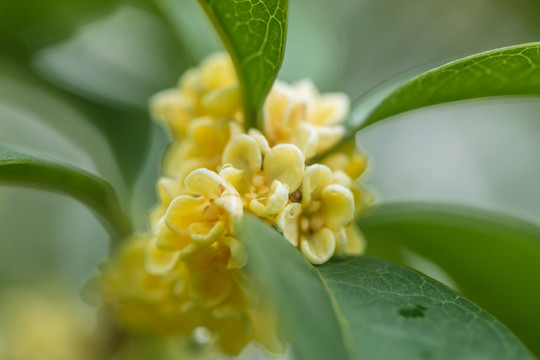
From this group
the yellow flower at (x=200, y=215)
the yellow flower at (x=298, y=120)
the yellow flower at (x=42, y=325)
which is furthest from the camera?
the yellow flower at (x=42, y=325)

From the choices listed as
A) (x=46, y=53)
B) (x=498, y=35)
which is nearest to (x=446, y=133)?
(x=498, y=35)

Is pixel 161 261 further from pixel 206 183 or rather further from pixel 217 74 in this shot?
pixel 217 74

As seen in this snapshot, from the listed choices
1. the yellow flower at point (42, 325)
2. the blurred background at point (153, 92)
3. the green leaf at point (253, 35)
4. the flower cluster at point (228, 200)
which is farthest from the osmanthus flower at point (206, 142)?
the yellow flower at point (42, 325)

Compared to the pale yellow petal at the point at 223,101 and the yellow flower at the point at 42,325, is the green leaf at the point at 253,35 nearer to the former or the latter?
the pale yellow petal at the point at 223,101

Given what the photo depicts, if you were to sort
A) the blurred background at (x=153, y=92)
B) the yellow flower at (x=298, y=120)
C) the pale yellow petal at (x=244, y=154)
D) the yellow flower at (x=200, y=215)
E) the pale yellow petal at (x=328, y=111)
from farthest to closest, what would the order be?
1. the blurred background at (x=153, y=92)
2. the pale yellow petal at (x=328, y=111)
3. the yellow flower at (x=298, y=120)
4. the pale yellow petal at (x=244, y=154)
5. the yellow flower at (x=200, y=215)

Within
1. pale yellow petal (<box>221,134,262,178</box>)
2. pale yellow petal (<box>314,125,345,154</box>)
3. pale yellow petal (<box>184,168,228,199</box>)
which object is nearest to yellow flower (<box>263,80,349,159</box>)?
pale yellow petal (<box>314,125,345,154</box>)

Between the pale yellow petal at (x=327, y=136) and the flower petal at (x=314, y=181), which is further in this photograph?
the pale yellow petal at (x=327, y=136)

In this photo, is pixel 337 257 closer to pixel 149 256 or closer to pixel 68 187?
pixel 149 256
